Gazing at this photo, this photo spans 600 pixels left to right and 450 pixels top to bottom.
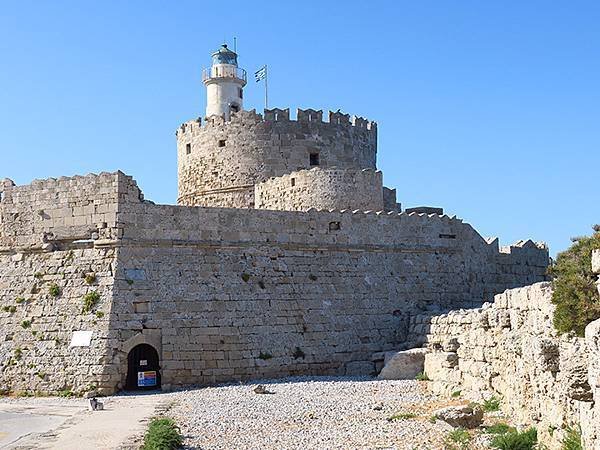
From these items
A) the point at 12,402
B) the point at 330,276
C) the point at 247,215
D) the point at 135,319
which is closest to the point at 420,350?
the point at 330,276

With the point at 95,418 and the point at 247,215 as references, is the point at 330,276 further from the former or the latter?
the point at 95,418

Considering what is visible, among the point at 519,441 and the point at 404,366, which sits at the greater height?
the point at 404,366

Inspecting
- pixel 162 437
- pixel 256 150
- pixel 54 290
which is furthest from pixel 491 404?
pixel 256 150

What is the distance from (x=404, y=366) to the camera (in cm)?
1700

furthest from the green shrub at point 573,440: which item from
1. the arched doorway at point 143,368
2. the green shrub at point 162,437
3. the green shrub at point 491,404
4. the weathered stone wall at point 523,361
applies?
the arched doorway at point 143,368

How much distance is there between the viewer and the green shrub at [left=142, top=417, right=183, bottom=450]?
9.99 meters

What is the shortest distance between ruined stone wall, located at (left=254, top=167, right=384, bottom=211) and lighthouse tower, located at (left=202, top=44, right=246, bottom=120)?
7.61 m

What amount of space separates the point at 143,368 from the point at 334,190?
24.1 feet

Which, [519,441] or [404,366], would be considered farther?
[404,366]

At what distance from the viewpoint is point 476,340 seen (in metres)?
14.2

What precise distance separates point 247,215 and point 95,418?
668 cm

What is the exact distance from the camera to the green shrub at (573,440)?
23.7 ft

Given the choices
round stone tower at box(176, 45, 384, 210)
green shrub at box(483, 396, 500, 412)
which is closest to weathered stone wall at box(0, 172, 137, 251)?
round stone tower at box(176, 45, 384, 210)

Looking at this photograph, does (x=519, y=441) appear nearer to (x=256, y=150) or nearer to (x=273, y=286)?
(x=273, y=286)
